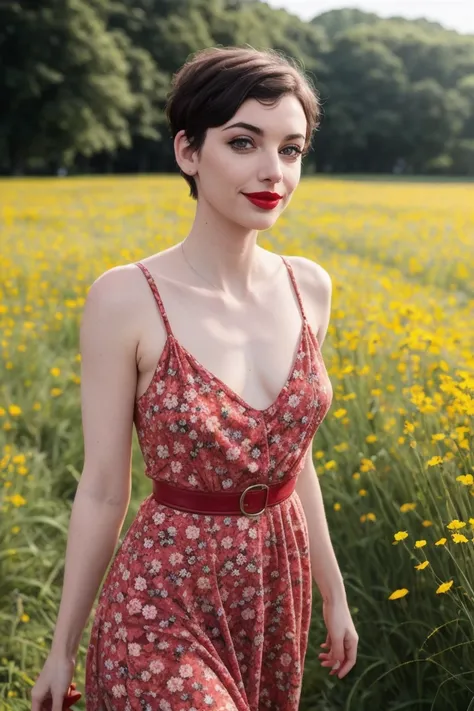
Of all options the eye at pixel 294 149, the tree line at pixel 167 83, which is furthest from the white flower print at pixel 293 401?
the tree line at pixel 167 83

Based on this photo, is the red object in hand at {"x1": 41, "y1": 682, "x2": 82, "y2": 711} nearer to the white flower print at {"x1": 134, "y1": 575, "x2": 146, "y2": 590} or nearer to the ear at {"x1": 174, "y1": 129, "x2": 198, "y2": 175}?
the white flower print at {"x1": 134, "y1": 575, "x2": 146, "y2": 590}

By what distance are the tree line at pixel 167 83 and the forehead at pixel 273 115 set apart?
36385mm

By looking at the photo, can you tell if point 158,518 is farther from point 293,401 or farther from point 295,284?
point 295,284

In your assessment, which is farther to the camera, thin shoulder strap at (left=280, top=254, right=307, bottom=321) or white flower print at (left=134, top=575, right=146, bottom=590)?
thin shoulder strap at (left=280, top=254, right=307, bottom=321)

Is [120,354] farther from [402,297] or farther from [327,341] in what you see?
[402,297]

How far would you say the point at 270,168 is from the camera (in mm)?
1787

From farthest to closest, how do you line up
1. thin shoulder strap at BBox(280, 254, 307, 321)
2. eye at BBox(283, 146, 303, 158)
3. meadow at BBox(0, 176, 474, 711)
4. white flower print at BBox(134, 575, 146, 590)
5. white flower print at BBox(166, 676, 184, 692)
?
meadow at BBox(0, 176, 474, 711) → thin shoulder strap at BBox(280, 254, 307, 321) → eye at BBox(283, 146, 303, 158) → white flower print at BBox(134, 575, 146, 590) → white flower print at BBox(166, 676, 184, 692)

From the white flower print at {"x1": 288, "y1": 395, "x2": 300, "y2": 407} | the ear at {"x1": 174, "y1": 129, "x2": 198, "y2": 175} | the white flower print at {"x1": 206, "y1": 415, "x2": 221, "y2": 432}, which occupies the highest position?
the ear at {"x1": 174, "y1": 129, "x2": 198, "y2": 175}

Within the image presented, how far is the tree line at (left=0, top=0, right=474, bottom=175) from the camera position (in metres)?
40.9

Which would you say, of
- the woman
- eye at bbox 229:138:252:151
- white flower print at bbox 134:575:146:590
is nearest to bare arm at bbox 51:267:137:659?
the woman

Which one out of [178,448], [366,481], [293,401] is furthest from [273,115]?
[366,481]

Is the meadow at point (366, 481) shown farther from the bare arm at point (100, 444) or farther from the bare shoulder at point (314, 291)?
the bare arm at point (100, 444)

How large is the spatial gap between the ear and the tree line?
3633 centimetres

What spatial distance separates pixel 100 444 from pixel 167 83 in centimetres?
5095
